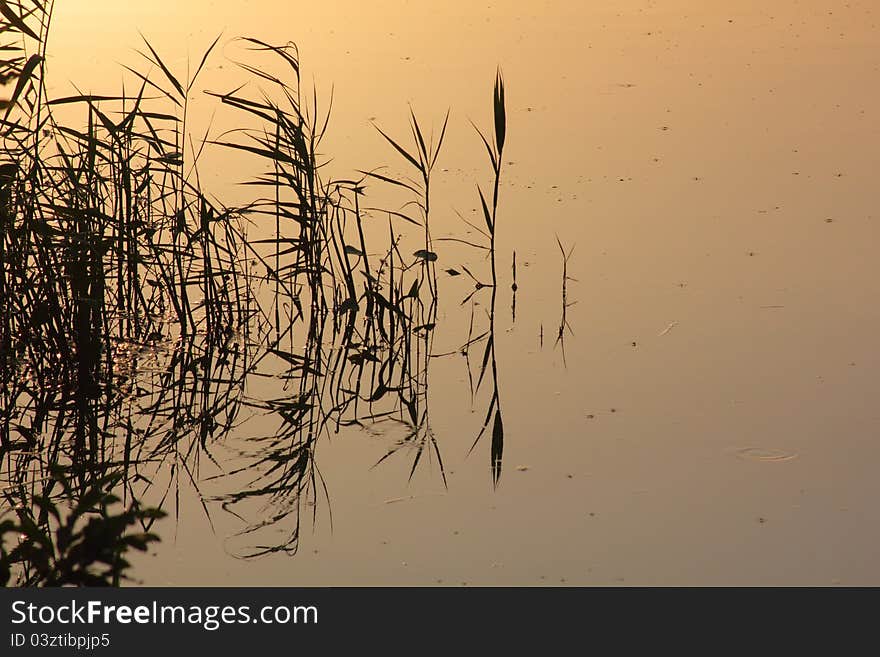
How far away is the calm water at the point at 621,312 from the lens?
339 cm

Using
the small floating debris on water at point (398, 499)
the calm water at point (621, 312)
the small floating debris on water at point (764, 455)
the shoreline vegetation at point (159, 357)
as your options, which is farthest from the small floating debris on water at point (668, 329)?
the small floating debris on water at point (398, 499)

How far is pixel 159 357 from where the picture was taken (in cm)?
464

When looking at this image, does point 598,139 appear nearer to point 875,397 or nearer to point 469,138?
point 469,138

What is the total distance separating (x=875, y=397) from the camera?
14.0 feet

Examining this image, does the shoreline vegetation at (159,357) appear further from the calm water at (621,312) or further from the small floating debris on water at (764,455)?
the small floating debris on water at (764,455)

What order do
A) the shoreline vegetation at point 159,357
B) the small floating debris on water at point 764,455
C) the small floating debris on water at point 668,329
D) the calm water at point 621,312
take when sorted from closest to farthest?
the calm water at point 621,312, the shoreline vegetation at point 159,357, the small floating debris on water at point 764,455, the small floating debris on water at point 668,329

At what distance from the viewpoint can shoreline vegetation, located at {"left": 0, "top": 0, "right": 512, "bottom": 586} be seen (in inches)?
143

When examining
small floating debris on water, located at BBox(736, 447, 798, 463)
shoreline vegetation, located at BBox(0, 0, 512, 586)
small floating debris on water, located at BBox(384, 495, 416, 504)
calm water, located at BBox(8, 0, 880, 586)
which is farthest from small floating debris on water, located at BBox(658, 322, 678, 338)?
small floating debris on water, located at BBox(384, 495, 416, 504)

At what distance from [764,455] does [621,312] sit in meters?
1.21

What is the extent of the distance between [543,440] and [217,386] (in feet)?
3.64

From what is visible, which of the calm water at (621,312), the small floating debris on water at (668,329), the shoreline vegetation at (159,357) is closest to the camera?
the calm water at (621,312)

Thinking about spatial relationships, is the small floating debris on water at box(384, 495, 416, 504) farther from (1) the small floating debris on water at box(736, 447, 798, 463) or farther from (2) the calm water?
(1) the small floating debris on water at box(736, 447, 798, 463)

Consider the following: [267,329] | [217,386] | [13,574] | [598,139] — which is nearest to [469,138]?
[598,139]

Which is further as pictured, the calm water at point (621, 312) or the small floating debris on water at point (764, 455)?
the small floating debris on water at point (764, 455)
